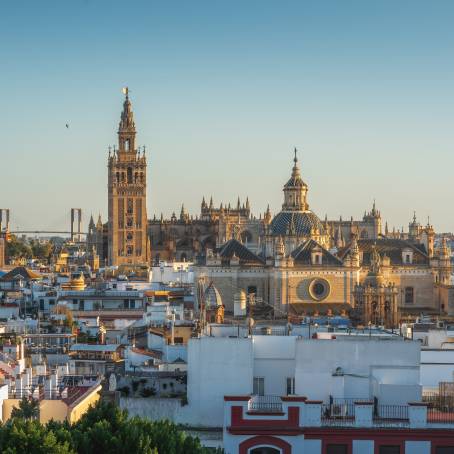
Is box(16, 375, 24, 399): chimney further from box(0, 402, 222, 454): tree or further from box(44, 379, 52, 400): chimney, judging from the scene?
box(0, 402, 222, 454): tree

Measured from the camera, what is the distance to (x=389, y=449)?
2314cm

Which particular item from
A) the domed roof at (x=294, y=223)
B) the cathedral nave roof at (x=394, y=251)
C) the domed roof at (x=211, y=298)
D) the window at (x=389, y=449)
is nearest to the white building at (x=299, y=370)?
the window at (x=389, y=449)

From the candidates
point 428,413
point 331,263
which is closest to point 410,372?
point 428,413

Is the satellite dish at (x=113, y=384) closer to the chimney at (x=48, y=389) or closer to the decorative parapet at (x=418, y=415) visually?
the chimney at (x=48, y=389)

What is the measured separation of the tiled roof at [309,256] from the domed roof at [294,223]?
5.38m

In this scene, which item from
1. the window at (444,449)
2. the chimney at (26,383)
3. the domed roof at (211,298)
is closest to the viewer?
the window at (444,449)

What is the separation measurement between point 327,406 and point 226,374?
258 cm

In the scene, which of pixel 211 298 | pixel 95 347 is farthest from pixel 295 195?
pixel 95 347

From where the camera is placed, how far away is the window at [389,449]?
75.9ft

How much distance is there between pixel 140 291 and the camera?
72.2 m

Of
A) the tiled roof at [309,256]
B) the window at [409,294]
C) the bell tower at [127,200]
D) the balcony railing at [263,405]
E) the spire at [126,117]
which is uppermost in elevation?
the spire at [126,117]

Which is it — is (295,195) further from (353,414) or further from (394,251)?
(353,414)

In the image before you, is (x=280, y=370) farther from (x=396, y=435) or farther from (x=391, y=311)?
(x=391, y=311)

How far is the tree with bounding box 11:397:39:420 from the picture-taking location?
2459 centimetres
